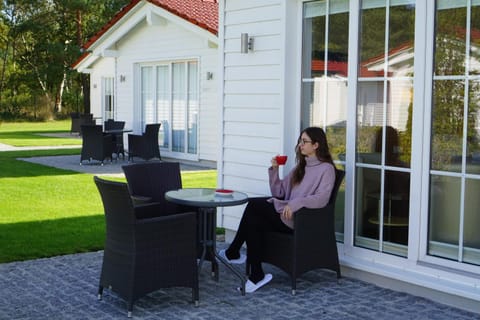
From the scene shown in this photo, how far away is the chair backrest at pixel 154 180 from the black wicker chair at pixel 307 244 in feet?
3.53

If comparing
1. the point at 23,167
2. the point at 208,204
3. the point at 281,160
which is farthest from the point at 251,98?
the point at 23,167

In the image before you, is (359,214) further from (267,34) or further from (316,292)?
(267,34)

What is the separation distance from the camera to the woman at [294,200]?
4.88 metres

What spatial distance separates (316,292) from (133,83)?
12.1m

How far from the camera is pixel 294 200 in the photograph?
15.9ft

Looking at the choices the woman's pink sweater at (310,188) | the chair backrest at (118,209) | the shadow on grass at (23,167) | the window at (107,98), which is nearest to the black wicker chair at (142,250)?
the chair backrest at (118,209)

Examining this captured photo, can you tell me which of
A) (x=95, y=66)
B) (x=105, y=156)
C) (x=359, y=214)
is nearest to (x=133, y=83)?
(x=105, y=156)

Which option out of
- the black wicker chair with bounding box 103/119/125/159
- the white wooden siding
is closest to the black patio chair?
the white wooden siding

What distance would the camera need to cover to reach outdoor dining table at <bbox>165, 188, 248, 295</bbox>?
15.7 feet

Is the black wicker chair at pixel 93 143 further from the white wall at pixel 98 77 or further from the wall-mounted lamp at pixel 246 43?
the wall-mounted lamp at pixel 246 43

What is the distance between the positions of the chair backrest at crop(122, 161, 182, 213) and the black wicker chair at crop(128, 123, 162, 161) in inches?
323

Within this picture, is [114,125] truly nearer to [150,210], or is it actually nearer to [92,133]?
[92,133]

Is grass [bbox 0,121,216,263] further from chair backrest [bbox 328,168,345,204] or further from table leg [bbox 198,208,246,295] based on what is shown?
chair backrest [bbox 328,168,345,204]

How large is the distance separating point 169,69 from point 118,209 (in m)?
11.0
